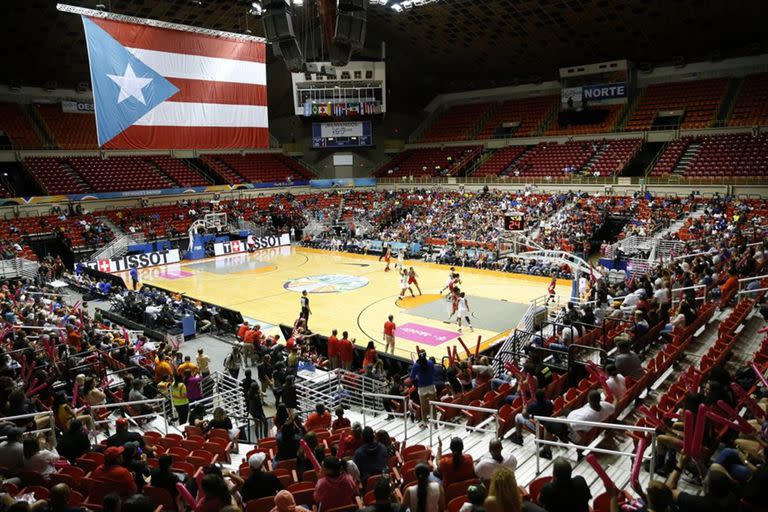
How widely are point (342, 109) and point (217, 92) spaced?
33883mm

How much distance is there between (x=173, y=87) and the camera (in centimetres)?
1319

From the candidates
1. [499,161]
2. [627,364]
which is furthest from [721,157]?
[627,364]

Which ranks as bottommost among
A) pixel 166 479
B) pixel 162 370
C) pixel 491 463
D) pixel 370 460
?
pixel 162 370

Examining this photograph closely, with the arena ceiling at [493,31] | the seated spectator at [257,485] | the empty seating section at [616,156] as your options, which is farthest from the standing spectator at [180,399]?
the empty seating section at [616,156]

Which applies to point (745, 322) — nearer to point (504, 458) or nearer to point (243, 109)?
point (504, 458)

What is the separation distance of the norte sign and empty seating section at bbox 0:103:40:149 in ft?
46.3

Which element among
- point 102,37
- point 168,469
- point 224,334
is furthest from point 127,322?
point 168,469

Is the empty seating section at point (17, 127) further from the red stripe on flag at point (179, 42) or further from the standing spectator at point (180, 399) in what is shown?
the standing spectator at point (180, 399)

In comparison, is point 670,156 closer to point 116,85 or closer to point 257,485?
point 116,85

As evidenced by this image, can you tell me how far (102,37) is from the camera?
1191cm

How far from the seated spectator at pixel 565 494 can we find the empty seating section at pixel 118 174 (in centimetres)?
3961

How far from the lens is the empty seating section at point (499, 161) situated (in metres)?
43.3

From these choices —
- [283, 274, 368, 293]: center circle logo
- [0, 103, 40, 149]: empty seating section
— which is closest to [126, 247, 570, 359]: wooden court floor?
[283, 274, 368, 293]: center circle logo

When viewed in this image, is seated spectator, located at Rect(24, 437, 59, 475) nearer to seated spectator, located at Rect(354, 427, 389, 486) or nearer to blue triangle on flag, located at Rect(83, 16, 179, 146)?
seated spectator, located at Rect(354, 427, 389, 486)
